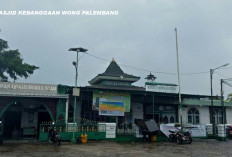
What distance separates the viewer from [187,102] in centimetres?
2844

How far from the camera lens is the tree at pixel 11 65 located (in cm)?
3216

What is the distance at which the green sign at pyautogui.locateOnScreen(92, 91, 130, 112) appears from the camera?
870 inches

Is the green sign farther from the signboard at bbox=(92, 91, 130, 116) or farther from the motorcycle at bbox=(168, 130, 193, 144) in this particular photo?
the motorcycle at bbox=(168, 130, 193, 144)

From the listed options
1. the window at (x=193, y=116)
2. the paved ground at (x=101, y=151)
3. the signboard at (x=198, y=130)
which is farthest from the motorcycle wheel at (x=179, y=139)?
the window at (x=193, y=116)

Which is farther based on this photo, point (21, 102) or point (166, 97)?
point (166, 97)

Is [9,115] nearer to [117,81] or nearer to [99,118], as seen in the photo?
[99,118]

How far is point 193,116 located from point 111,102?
41.7 feet

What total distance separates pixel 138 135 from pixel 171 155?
789cm

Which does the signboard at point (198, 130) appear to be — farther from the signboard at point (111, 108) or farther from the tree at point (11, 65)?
the tree at point (11, 65)

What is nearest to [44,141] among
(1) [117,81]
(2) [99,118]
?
(2) [99,118]

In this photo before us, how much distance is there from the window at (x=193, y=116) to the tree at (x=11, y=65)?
23.9 metres

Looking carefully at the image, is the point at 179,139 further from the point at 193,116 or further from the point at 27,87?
the point at 27,87

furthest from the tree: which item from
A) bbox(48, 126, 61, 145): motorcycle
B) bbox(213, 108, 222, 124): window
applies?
bbox(213, 108, 222, 124): window

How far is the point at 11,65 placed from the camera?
32188mm
